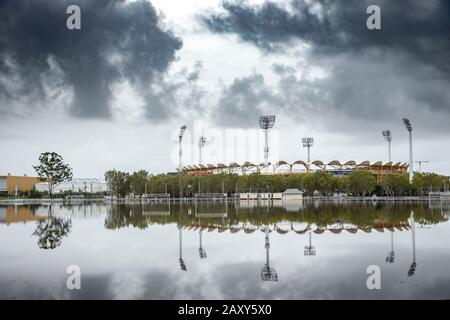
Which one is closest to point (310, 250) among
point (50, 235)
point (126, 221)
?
point (50, 235)

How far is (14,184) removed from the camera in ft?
383

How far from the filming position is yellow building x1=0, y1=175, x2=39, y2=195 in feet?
376

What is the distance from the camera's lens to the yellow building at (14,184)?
114500 mm

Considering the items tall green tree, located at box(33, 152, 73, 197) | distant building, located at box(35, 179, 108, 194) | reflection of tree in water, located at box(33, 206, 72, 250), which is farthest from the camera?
distant building, located at box(35, 179, 108, 194)

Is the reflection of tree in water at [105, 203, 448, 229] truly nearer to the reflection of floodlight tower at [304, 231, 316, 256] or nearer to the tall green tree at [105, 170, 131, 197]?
the reflection of floodlight tower at [304, 231, 316, 256]

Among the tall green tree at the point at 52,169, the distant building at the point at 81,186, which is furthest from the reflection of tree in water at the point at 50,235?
the distant building at the point at 81,186

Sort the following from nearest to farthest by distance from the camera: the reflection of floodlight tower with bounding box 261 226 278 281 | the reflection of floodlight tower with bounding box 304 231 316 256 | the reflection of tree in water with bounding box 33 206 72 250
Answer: the reflection of floodlight tower with bounding box 261 226 278 281 → the reflection of floodlight tower with bounding box 304 231 316 256 → the reflection of tree in water with bounding box 33 206 72 250

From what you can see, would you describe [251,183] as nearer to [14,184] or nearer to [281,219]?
[14,184]

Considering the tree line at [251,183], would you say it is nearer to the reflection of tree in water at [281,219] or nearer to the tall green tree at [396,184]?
the tall green tree at [396,184]

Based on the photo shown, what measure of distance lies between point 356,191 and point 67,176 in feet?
173

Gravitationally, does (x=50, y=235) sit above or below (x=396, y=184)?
below

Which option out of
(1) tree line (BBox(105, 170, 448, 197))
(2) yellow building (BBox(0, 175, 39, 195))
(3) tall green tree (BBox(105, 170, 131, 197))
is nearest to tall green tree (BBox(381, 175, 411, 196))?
(1) tree line (BBox(105, 170, 448, 197))
